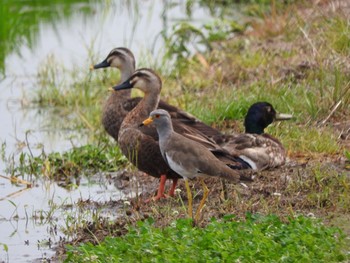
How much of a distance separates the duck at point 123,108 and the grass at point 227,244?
8.05 ft

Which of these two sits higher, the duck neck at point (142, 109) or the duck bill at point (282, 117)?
the duck neck at point (142, 109)

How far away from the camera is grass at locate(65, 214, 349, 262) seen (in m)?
6.69

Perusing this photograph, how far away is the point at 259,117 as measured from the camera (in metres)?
9.88

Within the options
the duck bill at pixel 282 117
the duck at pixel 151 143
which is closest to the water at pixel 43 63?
the duck at pixel 151 143

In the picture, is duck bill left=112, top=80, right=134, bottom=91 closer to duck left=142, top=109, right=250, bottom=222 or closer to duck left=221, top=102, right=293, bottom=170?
duck left=221, top=102, right=293, bottom=170

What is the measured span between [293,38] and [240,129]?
2974 mm

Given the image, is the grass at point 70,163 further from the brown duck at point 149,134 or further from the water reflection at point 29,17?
the water reflection at point 29,17

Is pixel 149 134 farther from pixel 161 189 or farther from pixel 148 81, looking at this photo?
pixel 148 81

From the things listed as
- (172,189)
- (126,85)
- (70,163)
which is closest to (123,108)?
(126,85)

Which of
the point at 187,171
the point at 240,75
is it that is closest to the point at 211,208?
the point at 187,171

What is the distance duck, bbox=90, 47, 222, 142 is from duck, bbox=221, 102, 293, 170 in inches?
9.0

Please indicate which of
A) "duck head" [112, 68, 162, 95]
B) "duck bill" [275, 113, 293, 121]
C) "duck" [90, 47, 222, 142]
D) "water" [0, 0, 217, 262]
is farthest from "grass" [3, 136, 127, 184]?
"duck bill" [275, 113, 293, 121]

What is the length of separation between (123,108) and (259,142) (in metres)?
1.62

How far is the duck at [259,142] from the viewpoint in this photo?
931 cm
